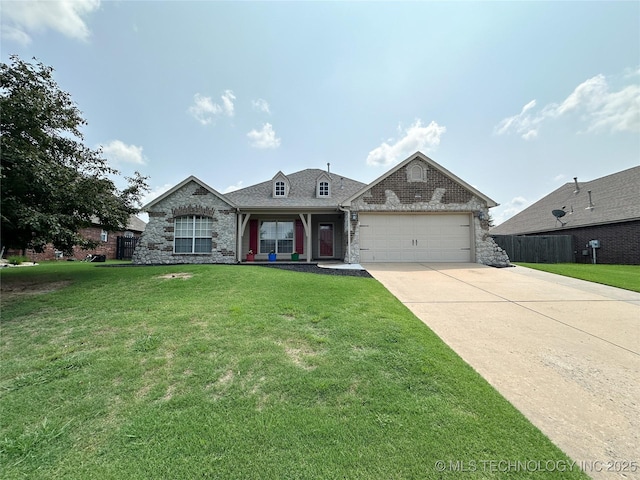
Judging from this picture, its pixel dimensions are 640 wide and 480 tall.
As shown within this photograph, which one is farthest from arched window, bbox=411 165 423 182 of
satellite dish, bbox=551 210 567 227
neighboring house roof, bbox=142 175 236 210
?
satellite dish, bbox=551 210 567 227

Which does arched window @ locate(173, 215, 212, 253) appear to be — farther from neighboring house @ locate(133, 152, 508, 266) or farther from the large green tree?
the large green tree

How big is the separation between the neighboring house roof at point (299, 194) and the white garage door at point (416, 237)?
8.22ft

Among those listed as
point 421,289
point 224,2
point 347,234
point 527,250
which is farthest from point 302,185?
point 527,250

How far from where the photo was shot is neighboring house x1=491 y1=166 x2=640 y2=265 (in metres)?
14.8

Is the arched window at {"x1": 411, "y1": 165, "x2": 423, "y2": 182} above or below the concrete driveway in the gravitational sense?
above

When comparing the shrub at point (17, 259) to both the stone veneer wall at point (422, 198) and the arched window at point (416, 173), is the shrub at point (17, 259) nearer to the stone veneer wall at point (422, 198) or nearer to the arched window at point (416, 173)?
the stone veneer wall at point (422, 198)

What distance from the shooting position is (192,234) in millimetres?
14195

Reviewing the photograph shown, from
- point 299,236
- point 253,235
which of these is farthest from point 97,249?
point 299,236

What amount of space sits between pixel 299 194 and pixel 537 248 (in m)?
14.8

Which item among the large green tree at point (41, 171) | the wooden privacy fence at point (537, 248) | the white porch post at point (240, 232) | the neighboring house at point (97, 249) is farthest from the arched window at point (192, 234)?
the wooden privacy fence at point (537, 248)

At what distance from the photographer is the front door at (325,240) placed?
1661 cm

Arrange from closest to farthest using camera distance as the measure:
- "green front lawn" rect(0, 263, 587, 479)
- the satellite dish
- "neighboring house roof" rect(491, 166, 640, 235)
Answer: "green front lawn" rect(0, 263, 587, 479) → "neighboring house roof" rect(491, 166, 640, 235) → the satellite dish

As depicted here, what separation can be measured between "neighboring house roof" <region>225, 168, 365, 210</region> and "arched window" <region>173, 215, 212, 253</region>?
206 cm

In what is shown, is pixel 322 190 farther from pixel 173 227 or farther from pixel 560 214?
pixel 560 214
